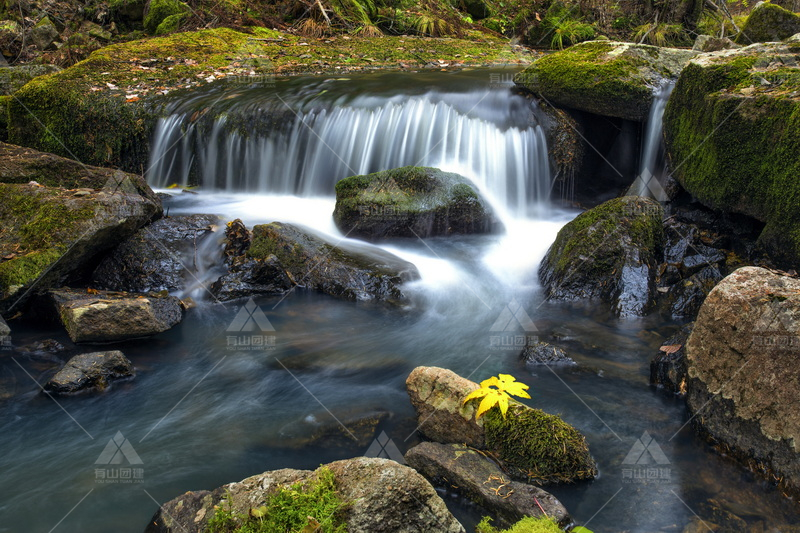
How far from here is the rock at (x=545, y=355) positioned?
5.32m

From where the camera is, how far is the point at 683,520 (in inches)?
134

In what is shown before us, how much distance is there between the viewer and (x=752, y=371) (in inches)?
146

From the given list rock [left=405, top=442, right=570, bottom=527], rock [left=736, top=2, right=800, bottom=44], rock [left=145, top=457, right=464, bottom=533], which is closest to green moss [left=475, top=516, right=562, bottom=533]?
rock [left=405, top=442, right=570, bottom=527]

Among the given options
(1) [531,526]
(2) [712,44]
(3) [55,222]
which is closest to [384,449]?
(1) [531,526]

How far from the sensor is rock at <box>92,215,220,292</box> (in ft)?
22.6

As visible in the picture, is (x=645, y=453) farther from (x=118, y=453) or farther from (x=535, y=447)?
(x=118, y=453)

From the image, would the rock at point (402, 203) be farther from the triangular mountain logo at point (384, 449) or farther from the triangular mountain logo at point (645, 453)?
the triangular mountain logo at point (645, 453)

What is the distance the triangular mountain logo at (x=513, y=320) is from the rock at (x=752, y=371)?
7.25ft

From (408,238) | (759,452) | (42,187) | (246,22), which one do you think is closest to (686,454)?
(759,452)

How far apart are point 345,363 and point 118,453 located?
213 centimetres

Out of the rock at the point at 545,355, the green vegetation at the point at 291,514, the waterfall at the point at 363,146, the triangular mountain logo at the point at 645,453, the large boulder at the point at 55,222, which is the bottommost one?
the triangular mountain logo at the point at 645,453

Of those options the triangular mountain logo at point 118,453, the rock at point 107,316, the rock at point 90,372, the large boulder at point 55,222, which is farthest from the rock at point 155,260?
the triangular mountain logo at point 118,453

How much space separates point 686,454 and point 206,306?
525 cm

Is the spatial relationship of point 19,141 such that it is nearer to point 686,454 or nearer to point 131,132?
point 131,132
